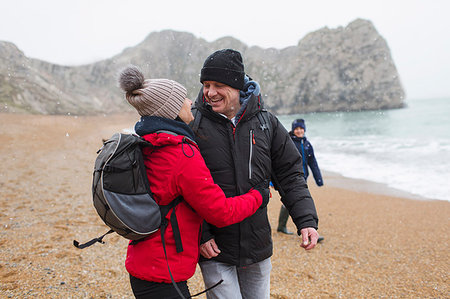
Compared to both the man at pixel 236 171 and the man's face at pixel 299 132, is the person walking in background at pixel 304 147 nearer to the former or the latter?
the man's face at pixel 299 132

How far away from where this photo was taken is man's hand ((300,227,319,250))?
1959 mm

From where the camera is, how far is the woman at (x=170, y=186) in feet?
5.08

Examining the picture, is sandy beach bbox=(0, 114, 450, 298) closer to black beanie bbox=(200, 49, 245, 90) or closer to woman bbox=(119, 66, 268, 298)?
woman bbox=(119, 66, 268, 298)

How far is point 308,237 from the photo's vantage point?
6.61ft

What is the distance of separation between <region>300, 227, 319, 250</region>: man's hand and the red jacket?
1.96 ft

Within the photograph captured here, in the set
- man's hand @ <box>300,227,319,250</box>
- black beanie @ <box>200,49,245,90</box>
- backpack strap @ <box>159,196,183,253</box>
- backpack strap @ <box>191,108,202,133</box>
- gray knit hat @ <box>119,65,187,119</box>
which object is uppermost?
black beanie @ <box>200,49,245,90</box>

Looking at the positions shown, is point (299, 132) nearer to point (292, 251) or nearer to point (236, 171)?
point (292, 251)

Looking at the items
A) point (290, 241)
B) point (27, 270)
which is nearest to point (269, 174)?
point (27, 270)

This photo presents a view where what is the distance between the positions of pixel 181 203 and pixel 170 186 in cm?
15

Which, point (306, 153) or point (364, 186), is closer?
point (306, 153)

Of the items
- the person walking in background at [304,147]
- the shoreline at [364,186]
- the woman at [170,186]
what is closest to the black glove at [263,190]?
the woman at [170,186]

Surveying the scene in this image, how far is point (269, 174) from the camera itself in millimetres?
2172

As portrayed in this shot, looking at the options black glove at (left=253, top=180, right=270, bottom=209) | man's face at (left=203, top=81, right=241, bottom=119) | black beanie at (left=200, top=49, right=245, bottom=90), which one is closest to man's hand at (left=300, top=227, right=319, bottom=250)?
black glove at (left=253, top=180, right=270, bottom=209)

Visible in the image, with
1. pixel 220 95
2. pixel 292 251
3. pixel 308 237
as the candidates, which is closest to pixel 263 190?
pixel 308 237
